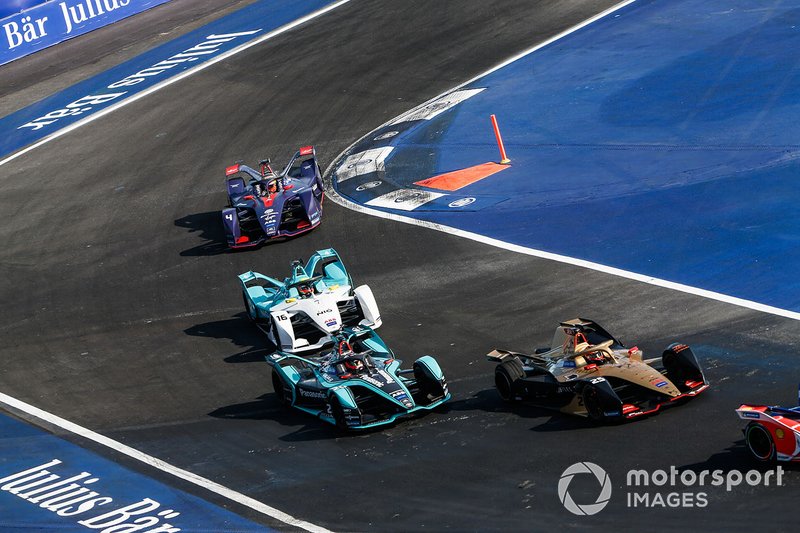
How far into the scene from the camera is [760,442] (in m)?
14.7

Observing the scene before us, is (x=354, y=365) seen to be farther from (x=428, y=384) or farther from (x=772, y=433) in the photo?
(x=772, y=433)

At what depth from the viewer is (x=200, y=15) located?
50812 millimetres

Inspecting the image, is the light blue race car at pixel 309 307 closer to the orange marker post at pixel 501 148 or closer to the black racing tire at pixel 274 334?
the black racing tire at pixel 274 334

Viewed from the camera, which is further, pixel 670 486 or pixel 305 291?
pixel 305 291

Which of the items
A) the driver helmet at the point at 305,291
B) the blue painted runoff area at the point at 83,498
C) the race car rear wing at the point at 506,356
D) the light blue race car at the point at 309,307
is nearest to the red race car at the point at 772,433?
the race car rear wing at the point at 506,356

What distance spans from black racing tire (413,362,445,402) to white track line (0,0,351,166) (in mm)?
25574

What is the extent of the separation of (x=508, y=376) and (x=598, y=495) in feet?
12.3

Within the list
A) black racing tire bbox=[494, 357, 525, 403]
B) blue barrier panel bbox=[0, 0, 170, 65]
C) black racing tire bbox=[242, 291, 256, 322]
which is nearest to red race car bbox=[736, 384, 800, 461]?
black racing tire bbox=[494, 357, 525, 403]

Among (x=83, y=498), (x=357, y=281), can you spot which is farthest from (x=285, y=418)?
(x=357, y=281)

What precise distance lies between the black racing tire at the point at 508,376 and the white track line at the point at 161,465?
434cm

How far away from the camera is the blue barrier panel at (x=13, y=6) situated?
45631 millimetres

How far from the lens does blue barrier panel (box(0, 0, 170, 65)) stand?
47.1 metres

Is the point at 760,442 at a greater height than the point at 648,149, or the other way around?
the point at 760,442

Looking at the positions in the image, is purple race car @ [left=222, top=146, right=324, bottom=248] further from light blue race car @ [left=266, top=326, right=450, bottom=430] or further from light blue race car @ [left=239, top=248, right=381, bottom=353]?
light blue race car @ [left=266, top=326, right=450, bottom=430]
